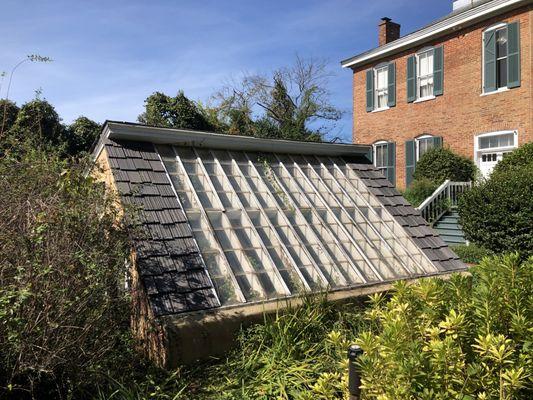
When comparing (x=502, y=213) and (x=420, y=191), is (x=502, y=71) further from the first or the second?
(x=502, y=213)

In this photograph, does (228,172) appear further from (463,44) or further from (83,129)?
(83,129)

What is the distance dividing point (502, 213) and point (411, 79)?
369 inches

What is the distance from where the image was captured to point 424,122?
18391mm

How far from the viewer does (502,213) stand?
11.2 m

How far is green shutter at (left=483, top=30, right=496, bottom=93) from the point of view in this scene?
15.8 meters

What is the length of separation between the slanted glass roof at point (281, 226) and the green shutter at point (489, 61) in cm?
1136

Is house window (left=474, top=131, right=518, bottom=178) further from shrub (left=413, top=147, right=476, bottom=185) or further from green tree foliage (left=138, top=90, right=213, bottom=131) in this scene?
green tree foliage (left=138, top=90, right=213, bottom=131)

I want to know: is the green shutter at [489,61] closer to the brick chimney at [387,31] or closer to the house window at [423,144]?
the house window at [423,144]

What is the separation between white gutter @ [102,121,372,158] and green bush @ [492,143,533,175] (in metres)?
8.23

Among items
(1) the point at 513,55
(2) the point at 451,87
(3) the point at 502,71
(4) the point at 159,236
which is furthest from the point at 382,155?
(4) the point at 159,236

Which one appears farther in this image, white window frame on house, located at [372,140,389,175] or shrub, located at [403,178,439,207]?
white window frame on house, located at [372,140,389,175]

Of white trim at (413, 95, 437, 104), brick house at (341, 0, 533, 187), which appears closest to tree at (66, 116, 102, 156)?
brick house at (341, 0, 533, 187)

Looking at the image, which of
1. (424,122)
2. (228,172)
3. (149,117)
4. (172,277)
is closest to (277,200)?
(228,172)

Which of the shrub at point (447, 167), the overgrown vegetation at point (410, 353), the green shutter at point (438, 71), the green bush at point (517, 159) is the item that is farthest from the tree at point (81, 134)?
the overgrown vegetation at point (410, 353)
